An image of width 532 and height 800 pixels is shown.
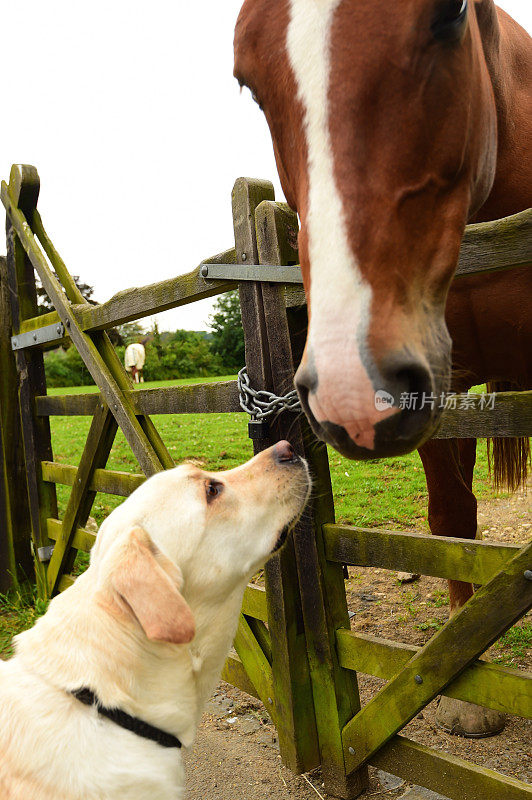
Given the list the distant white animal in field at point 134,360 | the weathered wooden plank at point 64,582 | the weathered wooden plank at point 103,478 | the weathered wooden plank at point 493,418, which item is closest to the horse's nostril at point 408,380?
the weathered wooden plank at point 493,418

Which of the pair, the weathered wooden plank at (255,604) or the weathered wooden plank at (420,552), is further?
the weathered wooden plank at (255,604)

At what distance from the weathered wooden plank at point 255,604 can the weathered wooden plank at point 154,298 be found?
4.67 ft

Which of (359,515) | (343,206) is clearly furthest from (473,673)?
(359,515)

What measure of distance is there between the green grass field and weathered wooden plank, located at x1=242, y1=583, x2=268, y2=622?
3.12 m

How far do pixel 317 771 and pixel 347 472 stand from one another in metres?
5.53

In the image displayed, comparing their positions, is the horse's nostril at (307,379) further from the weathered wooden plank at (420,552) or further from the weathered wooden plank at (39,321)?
the weathered wooden plank at (39,321)

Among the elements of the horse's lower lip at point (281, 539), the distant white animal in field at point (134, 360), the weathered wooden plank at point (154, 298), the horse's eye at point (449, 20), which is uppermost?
the distant white animal in field at point (134, 360)

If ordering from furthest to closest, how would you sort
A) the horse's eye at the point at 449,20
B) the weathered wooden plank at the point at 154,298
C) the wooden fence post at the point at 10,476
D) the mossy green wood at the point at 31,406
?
the wooden fence post at the point at 10,476 → the mossy green wood at the point at 31,406 → the weathered wooden plank at the point at 154,298 → the horse's eye at the point at 449,20

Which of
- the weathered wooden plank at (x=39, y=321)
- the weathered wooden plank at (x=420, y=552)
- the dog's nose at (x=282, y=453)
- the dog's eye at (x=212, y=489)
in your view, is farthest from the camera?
the weathered wooden plank at (x=39, y=321)

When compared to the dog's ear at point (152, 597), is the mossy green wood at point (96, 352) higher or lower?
higher

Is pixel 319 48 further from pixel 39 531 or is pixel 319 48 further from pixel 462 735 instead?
pixel 39 531

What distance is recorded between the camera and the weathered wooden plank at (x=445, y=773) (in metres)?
2.13

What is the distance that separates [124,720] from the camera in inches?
75.3

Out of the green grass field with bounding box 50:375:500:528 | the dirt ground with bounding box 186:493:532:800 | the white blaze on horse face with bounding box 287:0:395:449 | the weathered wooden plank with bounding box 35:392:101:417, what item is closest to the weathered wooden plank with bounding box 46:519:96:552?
the weathered wooden plank with bounding box 35:392:101:417
